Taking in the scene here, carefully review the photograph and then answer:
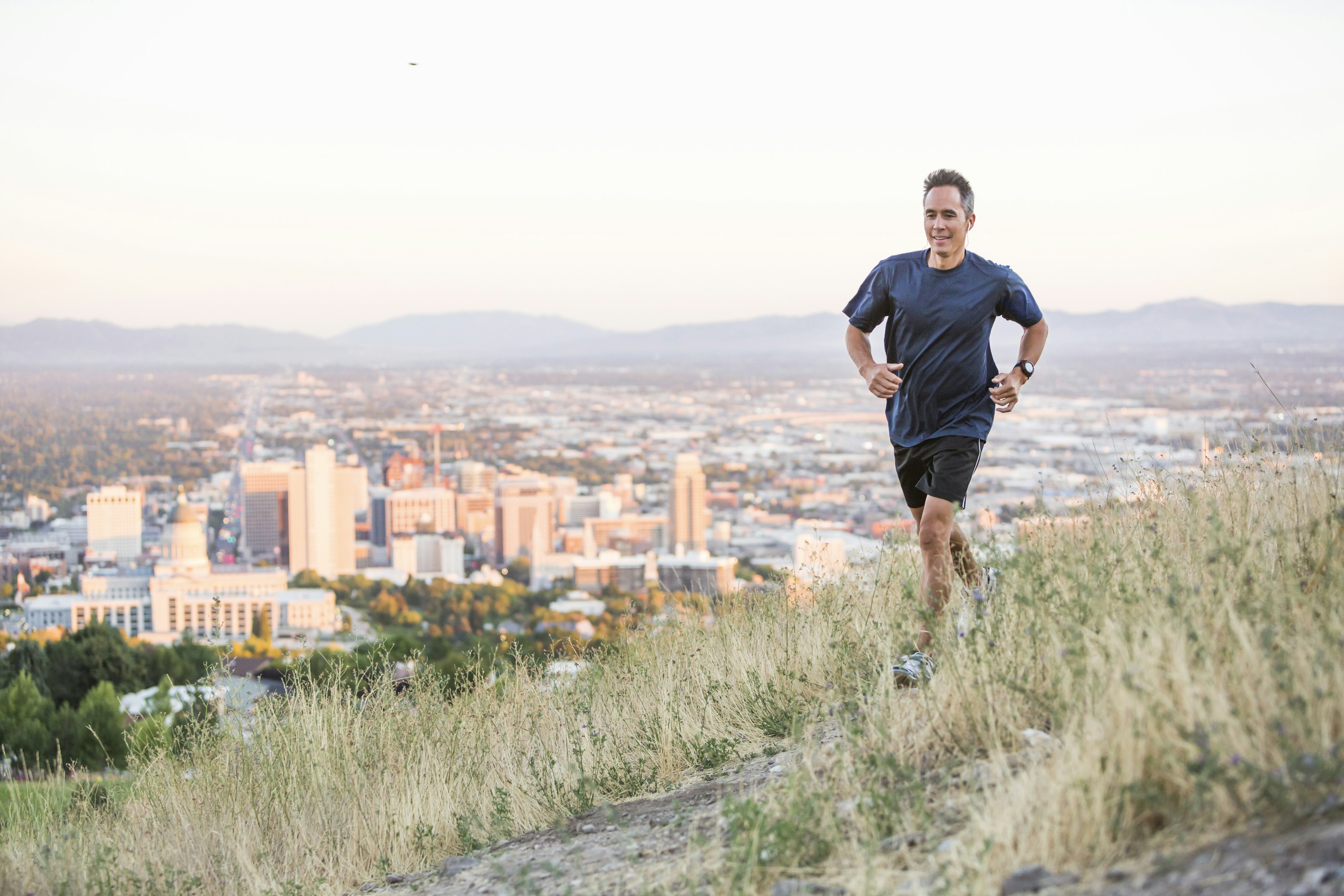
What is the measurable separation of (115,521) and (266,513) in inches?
329

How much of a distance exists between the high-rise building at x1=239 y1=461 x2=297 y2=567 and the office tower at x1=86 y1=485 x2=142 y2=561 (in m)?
6.57

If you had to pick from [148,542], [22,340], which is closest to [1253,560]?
[148,542]

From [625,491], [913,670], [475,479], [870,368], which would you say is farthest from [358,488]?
[913,670]

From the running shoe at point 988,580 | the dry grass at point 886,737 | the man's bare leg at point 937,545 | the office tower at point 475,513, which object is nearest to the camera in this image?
the dry grass at point 886,737

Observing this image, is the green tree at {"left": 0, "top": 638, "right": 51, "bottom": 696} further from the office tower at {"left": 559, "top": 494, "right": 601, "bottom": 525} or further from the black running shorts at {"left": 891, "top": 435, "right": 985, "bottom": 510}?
the office tower at {"left": 559, "top": 494, "right": 601, "bottom": 525}

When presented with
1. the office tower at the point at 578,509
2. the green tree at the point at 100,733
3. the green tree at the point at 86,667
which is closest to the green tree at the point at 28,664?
the green tree at the point at 86,667

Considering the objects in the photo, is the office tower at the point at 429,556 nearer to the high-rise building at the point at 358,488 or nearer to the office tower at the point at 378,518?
the office tower at the point at 378,518

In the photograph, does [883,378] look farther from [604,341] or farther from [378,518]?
[604,341]

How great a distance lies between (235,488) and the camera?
66.5 meters

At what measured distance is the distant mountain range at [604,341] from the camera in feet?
144

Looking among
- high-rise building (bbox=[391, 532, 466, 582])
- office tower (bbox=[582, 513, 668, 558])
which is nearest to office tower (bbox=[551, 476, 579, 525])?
office tower (bbox=[582, 513, 668, 558])

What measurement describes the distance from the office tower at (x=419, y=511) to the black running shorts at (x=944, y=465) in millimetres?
60776

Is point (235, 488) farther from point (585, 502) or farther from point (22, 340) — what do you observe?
point (22, 340)

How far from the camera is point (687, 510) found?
51406 mm
